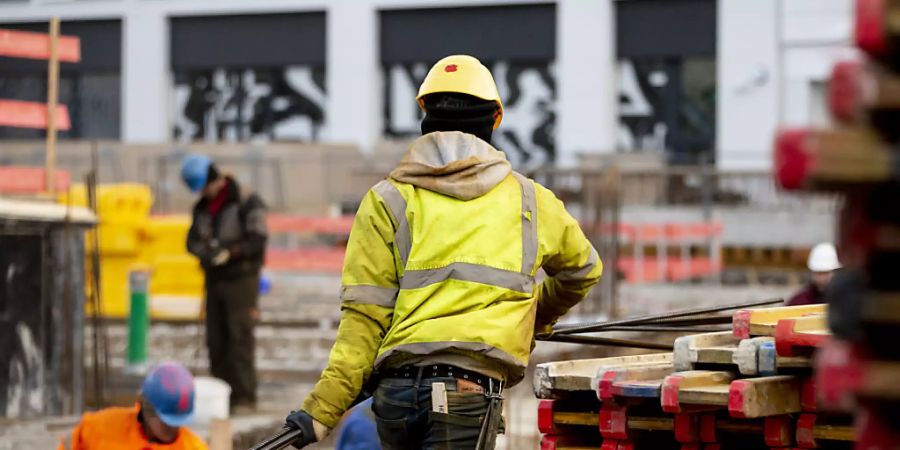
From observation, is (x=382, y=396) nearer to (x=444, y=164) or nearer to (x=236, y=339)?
(x=444, y=164)

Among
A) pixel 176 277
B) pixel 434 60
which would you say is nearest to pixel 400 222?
pixel 176 277

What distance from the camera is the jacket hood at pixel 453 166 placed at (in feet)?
17.7

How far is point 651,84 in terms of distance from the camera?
119 ft

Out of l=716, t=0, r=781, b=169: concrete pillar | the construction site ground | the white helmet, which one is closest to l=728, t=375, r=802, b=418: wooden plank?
the construction site ground

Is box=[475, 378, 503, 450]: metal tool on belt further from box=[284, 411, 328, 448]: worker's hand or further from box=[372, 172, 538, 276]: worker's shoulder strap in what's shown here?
box=[284, 411, 328, 448]: worker's hand

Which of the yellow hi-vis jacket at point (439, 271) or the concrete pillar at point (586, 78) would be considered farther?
the concrete pillar at point (586, 78)

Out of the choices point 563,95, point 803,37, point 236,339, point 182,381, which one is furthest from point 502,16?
point 182,381

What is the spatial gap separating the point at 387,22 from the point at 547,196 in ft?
108

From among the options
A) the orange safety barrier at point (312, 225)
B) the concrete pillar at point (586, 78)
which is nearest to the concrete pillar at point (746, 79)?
the concrete pillar at point (586, 78)

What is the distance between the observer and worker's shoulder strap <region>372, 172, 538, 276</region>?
539 cm

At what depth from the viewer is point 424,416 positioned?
539 cm

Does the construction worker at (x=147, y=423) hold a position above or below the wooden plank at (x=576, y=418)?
below

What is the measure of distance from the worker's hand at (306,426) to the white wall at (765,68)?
2779cm

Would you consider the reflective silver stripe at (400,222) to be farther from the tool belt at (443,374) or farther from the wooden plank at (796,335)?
the wooden plank at (796,335)
